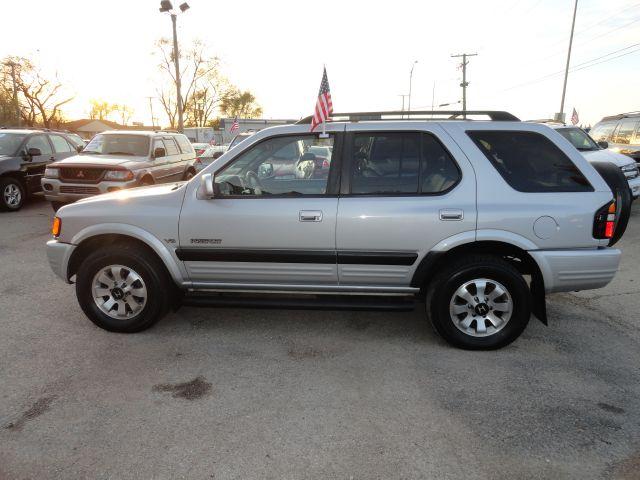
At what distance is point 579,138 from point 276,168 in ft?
29.6

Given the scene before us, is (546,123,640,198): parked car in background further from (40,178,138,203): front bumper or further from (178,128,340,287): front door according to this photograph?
(40,178,138,203): front bumper

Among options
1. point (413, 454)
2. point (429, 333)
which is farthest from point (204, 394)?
point (429, 333)

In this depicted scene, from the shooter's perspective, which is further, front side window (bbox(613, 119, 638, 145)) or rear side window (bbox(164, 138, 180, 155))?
front side window (bbox(613, 119, 638, 145))

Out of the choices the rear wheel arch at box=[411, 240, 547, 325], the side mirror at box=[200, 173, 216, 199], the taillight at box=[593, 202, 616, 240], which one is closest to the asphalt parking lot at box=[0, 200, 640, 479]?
the rear wheel arch at box=[411, 240, 547, 325]

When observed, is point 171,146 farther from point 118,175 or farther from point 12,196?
point 12,196

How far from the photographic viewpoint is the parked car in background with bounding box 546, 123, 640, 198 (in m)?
9.41

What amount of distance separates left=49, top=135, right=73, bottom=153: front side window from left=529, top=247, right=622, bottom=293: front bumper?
37.2ft

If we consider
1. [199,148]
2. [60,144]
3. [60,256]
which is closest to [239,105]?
[199,148]

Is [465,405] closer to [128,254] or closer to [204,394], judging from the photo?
[204,394]

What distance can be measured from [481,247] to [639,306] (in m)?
2.37

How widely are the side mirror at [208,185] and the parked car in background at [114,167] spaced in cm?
514

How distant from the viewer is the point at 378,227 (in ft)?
11.7

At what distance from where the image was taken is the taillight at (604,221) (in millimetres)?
3453

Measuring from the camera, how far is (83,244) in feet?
13.2
